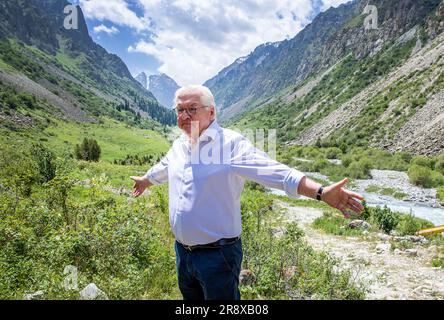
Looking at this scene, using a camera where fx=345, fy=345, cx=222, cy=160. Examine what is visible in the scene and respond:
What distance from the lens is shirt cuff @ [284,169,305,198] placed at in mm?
2594

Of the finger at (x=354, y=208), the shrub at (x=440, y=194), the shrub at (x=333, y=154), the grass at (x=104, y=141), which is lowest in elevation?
the shrub at (x=440, y=194)

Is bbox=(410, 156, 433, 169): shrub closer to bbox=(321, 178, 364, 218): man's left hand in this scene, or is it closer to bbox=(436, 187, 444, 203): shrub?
bbox=(436, 187, 444, 203): shrub

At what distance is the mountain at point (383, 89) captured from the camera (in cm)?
4012

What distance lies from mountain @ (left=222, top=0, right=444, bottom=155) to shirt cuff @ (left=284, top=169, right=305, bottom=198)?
33958 mm

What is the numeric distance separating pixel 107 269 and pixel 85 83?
199 metres

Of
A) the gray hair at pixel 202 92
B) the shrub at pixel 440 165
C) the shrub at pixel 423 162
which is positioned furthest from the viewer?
the shrub at pixel 423 162

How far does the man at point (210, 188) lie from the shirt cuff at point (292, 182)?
94 millimetres

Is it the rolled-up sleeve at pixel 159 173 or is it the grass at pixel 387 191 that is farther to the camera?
the grass at pixel 387 191

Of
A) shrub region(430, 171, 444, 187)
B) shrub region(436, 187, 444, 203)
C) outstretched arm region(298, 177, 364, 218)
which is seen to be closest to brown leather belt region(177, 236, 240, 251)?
outstretched arm region(298, 177, 364, 218)

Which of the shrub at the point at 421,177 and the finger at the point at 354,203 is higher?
the finger at the point at 354,203

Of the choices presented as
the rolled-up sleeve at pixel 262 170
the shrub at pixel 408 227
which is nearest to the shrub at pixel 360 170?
the shrub at pixel 408 227

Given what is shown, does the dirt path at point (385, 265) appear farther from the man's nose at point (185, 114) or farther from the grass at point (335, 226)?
the man's nose at point (185, 114)

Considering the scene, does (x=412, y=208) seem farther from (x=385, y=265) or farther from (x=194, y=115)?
(x=194, y=115)

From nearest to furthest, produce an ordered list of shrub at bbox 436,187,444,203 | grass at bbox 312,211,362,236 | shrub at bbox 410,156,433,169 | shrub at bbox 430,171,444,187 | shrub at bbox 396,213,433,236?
grass at bbox 312,211,362,236 → shrub at bbox 396,213,433,236 → shrub at bbox 436,187,444,203 → shrub at bbox 430,171,444,187 → shrub at bbox 410,156,433,169
